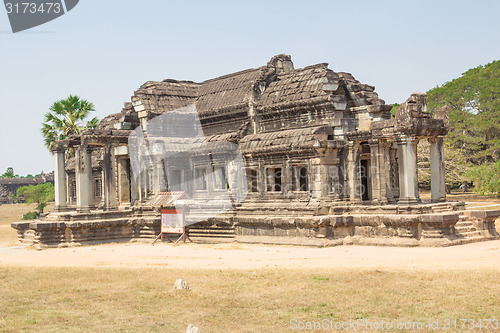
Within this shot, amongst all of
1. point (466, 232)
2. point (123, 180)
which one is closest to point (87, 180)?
point (123, 180)

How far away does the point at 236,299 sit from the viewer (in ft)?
38.8

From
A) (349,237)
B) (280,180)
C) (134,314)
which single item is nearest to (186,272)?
(134,314)

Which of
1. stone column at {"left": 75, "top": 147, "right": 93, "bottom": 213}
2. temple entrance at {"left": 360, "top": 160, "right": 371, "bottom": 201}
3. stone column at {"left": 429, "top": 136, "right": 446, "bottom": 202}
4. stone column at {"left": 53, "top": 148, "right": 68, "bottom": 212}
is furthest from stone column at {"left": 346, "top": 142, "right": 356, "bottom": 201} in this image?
stone column at {"left": 53, "top": 148, "right": 68, "bottom": 212}

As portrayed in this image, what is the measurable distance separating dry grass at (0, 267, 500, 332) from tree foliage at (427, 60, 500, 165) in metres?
33.5

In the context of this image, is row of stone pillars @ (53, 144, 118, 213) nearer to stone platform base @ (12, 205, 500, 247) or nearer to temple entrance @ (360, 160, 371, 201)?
stone platform base @ (12, 205, 500, 247)

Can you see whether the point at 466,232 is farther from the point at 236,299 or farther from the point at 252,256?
the point at 236,299

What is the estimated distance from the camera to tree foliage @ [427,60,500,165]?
146ft

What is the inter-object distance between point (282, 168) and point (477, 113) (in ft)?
94.4

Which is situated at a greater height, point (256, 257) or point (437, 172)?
point (437, 172)

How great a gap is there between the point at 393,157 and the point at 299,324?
14.3 meters

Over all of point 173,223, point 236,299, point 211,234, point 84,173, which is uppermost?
point 84,173

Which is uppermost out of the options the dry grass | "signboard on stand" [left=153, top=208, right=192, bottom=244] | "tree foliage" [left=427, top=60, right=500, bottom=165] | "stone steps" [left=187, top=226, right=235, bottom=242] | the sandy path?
"tree foliage" [left=427, top=60, right=500, bottom=165]

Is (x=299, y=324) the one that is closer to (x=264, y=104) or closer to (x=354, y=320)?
(x=354, y=320)

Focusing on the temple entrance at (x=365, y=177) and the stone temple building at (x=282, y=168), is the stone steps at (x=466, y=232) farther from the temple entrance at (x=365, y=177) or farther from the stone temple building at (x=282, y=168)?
the temple entrance at (x=365, y=177)
